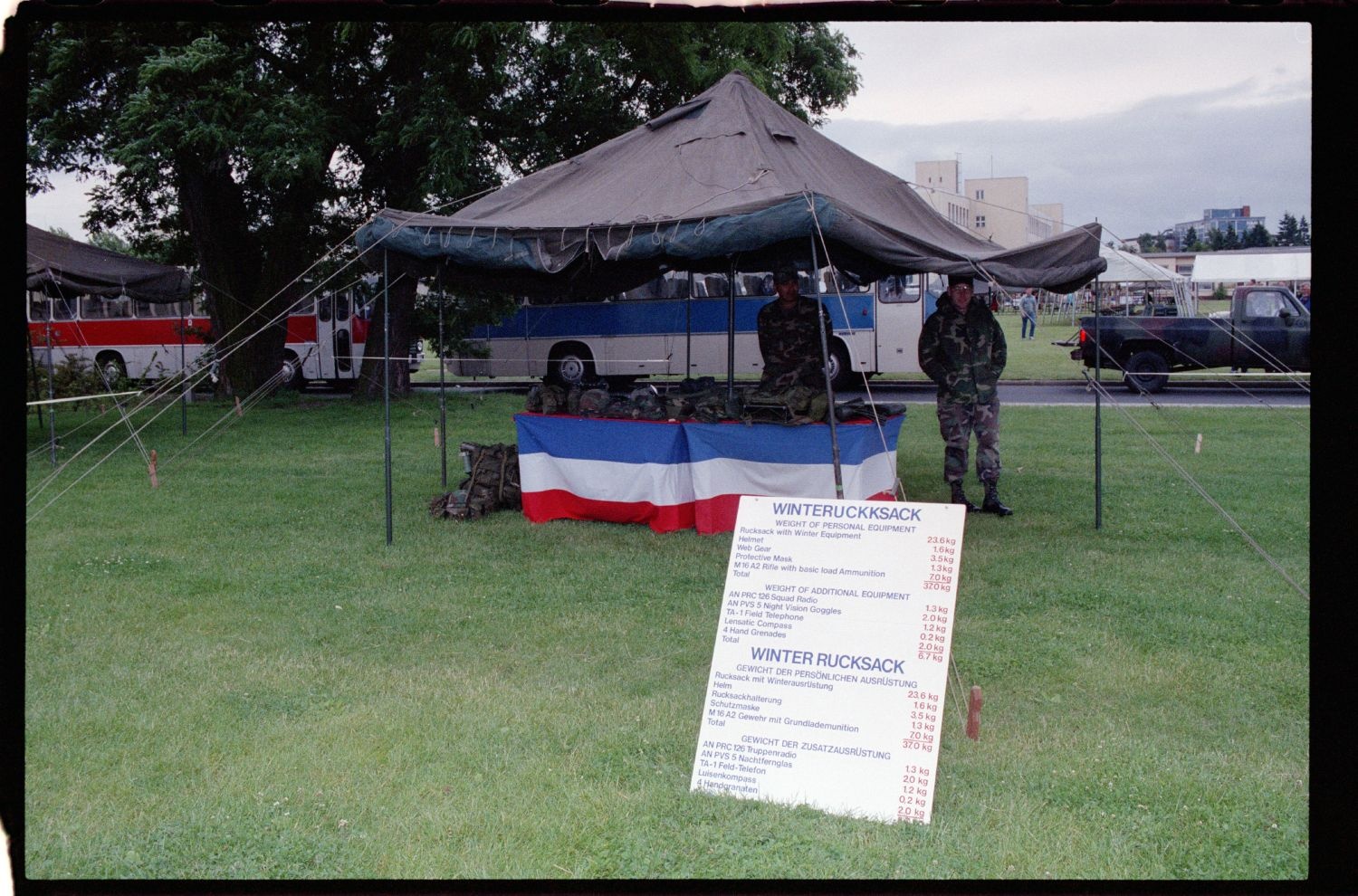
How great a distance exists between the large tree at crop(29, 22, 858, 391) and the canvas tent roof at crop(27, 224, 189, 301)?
1205mm

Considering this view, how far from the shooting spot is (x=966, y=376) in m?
9.07

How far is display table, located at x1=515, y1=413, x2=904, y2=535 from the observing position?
810 centimetres

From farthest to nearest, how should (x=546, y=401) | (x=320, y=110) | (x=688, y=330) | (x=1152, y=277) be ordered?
(x=1152, y=277)
(x=320, y=110)
(x=688, y=330)
(x=546, y=401)

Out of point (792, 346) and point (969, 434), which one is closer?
point (969, 434)

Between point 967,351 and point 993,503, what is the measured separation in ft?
4.09

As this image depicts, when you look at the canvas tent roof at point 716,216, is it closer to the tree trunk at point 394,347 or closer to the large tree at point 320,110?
the large tree at point 320,110

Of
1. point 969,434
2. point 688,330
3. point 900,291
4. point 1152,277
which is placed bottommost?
point 969,434

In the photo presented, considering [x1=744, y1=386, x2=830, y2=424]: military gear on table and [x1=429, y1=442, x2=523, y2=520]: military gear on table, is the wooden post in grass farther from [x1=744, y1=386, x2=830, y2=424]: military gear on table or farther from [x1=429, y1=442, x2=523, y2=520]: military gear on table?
[x1=429, y1=442, x2=523, y2=520]: military gear on table

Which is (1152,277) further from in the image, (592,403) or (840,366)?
(592,403)

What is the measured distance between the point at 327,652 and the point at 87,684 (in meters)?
1.06

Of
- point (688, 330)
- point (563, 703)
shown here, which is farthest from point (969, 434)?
point (563, 703)

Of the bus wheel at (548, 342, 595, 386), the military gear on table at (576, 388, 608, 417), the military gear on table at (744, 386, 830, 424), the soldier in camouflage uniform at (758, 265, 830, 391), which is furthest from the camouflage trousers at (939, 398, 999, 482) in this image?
the bus wheel at (548, 342, 595, 386)

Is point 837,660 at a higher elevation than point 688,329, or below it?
below

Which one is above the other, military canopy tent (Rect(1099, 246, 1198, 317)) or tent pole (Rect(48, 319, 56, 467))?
military canopy tent (Rect(1099, 246, 1198, 317))
